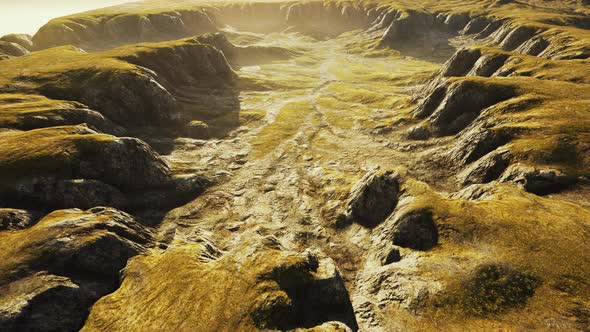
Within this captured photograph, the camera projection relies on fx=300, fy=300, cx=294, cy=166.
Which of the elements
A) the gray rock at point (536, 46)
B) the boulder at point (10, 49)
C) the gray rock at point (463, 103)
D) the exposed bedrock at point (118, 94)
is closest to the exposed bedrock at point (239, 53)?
the boulder at point (10, 49)

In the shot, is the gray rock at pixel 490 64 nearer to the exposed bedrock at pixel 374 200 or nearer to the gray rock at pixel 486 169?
the gray rock at pixel 486 169

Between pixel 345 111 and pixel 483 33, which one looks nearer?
pixel 345 111

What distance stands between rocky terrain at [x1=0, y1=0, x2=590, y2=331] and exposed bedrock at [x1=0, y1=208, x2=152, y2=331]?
153mm

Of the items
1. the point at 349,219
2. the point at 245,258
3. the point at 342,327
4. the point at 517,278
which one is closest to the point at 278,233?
Answer: the point at 349,219

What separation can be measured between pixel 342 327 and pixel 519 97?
212 ft

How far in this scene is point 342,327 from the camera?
93.3 ft

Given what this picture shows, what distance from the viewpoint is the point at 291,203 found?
58.7 metres

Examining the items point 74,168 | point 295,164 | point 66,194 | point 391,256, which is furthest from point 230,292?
point 295,164

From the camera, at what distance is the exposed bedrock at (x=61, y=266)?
28.2 m

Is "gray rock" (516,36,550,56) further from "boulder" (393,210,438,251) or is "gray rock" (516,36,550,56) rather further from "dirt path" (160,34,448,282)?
"boulder" (393,210,438,251)

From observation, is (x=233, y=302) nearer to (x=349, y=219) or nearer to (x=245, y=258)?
(x=245, y=258)

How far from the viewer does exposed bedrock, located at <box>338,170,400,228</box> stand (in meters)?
49.1

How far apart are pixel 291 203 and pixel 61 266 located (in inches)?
1422

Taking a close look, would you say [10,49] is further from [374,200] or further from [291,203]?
[374,200]
